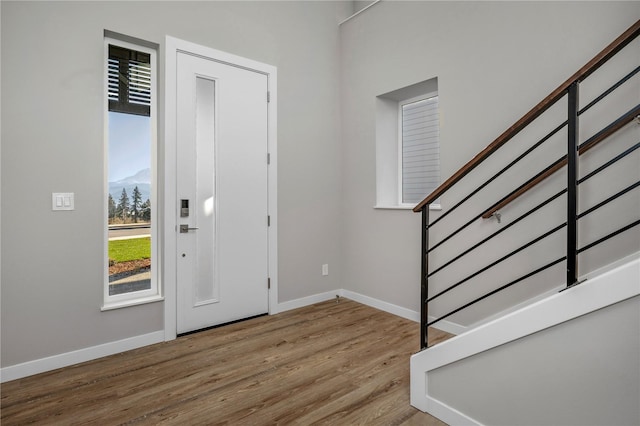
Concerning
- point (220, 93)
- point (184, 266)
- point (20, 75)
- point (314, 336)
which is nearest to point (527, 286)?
point (314, 336)

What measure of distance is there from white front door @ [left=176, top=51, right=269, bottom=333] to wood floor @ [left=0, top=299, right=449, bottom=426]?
1.14ft

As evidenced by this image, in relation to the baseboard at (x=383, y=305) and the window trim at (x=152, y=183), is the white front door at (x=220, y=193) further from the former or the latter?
the baseboard at (x=383, y=305)

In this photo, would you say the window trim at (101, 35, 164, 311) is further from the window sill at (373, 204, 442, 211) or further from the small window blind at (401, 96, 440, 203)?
the small window blind at (401, 96, 440, 203)

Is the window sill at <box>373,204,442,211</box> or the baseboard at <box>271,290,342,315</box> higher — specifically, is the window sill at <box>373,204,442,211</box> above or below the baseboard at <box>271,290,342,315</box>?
above

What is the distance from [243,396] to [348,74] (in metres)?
3.27

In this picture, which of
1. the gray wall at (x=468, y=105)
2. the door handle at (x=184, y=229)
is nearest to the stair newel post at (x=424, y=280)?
the gray wall at (x=468, y=105)

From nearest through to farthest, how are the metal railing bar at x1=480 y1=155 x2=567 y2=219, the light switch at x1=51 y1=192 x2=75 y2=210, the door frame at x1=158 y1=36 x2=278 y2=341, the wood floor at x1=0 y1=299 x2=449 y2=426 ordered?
the wood floor at x1=0 y1=299 x2=449 y2=426 → the metal railing bar at x1=480 y1=155 x2=567 y2=219 → the light switch at x1=51 y1=192 x2=75 y2=210 → the door frame at x1=158 y1=36 x2=278 y2=341

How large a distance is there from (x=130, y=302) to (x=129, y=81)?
1729 mm

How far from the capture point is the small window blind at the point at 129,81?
2576 mm

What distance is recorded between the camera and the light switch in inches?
88.7

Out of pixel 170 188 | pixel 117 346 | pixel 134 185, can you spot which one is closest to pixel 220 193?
pixel 170 188

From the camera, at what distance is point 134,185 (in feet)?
8.77

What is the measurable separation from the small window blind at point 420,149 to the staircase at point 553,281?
557 mm

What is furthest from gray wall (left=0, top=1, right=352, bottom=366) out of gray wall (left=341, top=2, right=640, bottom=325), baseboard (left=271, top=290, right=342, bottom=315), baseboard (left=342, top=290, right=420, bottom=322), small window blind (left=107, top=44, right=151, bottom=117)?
baseboard (left=342, top=290, right=420, bottom=322)
